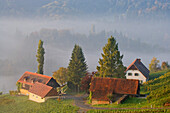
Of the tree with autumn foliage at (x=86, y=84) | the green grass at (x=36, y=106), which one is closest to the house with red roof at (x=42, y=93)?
the green grass at (x=36, y=106)

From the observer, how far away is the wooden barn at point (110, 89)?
6097 centimetres

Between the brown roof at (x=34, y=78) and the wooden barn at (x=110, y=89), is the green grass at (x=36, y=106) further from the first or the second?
the brown roof at (x=34, y=78)

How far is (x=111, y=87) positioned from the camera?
63125mm

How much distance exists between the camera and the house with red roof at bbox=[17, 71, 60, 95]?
86400mm

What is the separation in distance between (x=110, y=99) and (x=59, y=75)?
3981 cm

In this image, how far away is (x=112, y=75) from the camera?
249 ft

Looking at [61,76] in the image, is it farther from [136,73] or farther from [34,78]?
[136,73]

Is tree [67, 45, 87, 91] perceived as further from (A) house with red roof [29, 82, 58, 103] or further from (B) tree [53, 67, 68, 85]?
(A) house with red roof [29, 82, 58, 103]

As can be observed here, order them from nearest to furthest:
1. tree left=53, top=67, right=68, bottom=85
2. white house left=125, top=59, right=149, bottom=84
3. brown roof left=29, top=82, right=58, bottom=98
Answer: brown roof left=29, top=82, right=58, bottom=98 → white house left=125, top=59, right=149, bottom=84 → tree left=53, top=67, right=68, bottom=85

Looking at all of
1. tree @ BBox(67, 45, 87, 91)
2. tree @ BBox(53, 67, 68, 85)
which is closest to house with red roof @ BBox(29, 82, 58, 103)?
tree @ BBox(67, 45, 87, 91)

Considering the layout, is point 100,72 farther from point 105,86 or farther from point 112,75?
point 105,86

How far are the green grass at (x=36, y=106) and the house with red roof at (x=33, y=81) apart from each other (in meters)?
10.8

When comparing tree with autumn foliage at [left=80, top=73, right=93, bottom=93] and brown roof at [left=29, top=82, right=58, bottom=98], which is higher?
tree with autumn foliage at [left=80, top=73, right=93, bottom=93]

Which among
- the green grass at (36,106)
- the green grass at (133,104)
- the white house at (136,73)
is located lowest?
the green grass at (36,106)
